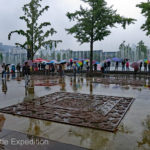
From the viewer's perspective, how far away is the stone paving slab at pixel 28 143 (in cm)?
339

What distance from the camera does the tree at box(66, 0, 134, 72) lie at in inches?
787

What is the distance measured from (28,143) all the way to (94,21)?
64.0ft

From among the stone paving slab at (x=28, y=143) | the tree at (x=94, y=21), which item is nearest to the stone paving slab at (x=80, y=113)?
the stone paving slab at (x=28, y=143)

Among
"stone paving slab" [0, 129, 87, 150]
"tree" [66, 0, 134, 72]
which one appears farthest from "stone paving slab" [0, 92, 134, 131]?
"tree" [66, 0, 134, 72]

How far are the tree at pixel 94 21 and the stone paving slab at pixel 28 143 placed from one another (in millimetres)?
18299

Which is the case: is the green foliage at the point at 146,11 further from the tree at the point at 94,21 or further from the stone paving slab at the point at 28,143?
the stone paving slab at the point at 28,143

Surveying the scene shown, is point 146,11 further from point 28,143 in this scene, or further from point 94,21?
point 28,143

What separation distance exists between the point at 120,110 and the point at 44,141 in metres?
3.46

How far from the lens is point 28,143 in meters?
3.60

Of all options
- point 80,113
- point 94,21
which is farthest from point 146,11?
point 80,113

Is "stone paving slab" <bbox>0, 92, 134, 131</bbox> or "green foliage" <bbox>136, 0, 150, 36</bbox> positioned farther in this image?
"green foliage" <bbox>136, 0, 150, 36</bbox>

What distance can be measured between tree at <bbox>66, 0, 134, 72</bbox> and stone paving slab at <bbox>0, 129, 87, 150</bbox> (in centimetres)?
1830

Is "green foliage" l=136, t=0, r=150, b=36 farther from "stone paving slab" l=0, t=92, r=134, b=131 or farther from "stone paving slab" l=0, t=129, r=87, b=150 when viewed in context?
"stone paving slab" l=0, t=129, r=87, b=150

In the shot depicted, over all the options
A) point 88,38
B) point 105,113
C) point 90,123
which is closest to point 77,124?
point 90,123
